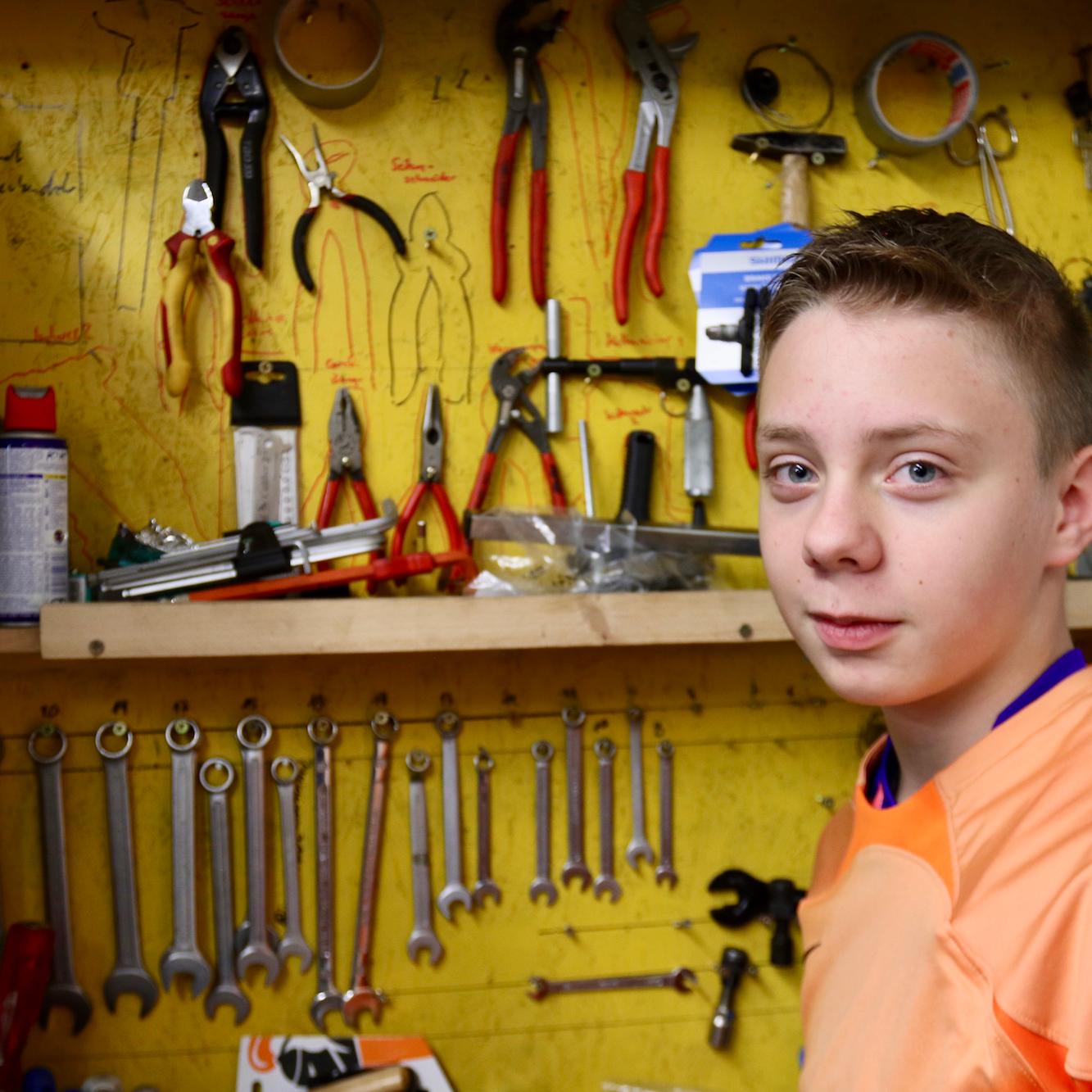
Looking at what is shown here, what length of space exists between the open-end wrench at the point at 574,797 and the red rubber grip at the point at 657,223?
572 millimetres

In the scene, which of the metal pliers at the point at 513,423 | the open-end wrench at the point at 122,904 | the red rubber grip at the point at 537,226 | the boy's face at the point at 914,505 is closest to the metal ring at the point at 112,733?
the open-end wrench at the point at 122,904

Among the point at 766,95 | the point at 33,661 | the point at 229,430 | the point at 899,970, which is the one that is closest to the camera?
the point at 899,970

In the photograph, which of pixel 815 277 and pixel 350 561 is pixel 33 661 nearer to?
Answer: pixel 350 561

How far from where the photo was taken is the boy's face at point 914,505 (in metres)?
0.77

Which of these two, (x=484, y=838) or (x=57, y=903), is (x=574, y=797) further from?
(x=57, y=903)

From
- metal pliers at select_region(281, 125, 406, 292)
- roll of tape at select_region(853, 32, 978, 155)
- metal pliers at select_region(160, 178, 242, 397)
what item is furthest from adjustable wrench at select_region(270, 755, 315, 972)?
→ roll of tape at select_region(853, 32, 978, 155)

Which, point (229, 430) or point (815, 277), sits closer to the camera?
point (815, 277)

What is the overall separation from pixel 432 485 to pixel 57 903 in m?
0.69

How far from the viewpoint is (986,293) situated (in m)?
0.81

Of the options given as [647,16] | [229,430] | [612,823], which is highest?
[647,16]

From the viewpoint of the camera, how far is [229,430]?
1.55 m

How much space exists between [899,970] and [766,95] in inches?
48.0

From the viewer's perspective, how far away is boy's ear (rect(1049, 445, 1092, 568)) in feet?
2.66

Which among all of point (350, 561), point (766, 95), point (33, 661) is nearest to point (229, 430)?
point (350, 561)
